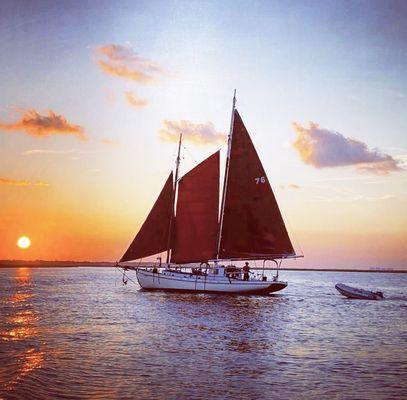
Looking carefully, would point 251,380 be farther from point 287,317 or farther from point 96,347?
point 287,317

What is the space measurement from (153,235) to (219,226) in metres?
8.65

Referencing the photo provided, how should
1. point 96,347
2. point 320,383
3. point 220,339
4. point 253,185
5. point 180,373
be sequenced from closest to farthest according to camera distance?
point 320,383 < point 180,373 < point 96,347 < point 220,339 < point 253,185

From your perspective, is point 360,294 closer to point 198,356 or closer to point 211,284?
point 211,284

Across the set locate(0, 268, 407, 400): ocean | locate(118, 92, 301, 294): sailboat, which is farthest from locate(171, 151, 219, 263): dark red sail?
locate(0, 268, 407, 400): ocean

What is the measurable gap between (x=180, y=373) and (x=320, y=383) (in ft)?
17.5

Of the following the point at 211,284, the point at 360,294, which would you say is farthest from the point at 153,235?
the point at 360,294

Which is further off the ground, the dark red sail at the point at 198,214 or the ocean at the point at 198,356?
the dark red sail at the point at 198,214

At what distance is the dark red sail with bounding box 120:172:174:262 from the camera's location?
185 feet

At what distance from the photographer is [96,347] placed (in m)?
22.5

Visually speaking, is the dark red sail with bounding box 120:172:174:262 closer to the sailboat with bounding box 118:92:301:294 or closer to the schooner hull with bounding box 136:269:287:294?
the sailboat with bounding box 118:92:301:294

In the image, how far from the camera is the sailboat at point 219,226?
55.3m

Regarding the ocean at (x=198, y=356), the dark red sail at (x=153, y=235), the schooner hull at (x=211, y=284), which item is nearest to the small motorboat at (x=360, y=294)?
the schooner hull at (x=211, y=284)

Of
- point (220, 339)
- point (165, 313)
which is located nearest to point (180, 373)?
point (220, 339)

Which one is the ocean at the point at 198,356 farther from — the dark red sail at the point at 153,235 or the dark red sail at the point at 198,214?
the dark red sail at the point at 198,214
